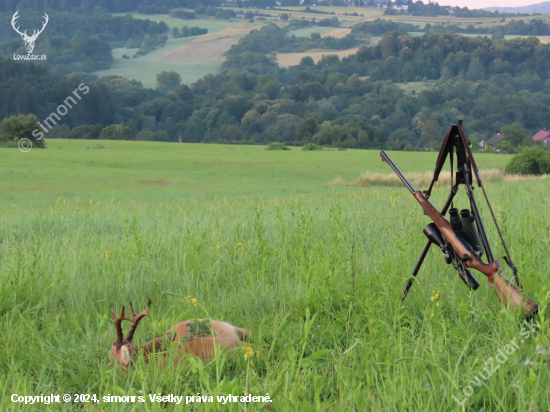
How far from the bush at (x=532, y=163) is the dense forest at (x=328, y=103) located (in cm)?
4166

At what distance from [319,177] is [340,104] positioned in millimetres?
114198

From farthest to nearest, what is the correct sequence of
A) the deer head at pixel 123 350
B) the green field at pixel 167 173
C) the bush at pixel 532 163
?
the bush at pixel 532 163 → the green field at pixel 167 173 → the deer head at pixel 123 350

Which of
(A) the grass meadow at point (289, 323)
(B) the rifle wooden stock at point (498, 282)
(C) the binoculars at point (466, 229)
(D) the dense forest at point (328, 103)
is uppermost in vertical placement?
(C) the binoculars at point (466, 229)

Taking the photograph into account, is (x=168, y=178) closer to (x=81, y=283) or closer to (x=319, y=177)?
(x=319, y=177)

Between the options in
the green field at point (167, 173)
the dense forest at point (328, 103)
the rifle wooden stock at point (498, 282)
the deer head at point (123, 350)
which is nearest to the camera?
the rifle wooden stock at point (498, 282)

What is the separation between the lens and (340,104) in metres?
155

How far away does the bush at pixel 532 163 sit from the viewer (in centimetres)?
4338

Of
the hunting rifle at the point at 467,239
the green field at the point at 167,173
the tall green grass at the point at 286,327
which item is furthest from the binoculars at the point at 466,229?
the green field at the point at 167,173

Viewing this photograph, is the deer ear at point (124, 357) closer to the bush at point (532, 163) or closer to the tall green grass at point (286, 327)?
the tall green grass at point (286, 327)

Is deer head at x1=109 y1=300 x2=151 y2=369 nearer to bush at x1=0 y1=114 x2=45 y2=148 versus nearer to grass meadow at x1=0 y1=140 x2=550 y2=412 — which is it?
grass meadow at x1=0 y1=140 x2=550 y2=412

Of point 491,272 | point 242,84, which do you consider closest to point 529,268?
point 491,272

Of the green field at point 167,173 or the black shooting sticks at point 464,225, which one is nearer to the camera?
the black shooting sticks at point 464,225

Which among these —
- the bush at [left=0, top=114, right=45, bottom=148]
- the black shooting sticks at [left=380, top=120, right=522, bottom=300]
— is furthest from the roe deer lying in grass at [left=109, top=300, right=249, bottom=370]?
the bush at [left=0, top=114, right=45, bottom=148]

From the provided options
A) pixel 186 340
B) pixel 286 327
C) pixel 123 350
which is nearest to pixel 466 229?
pixel 286 327
